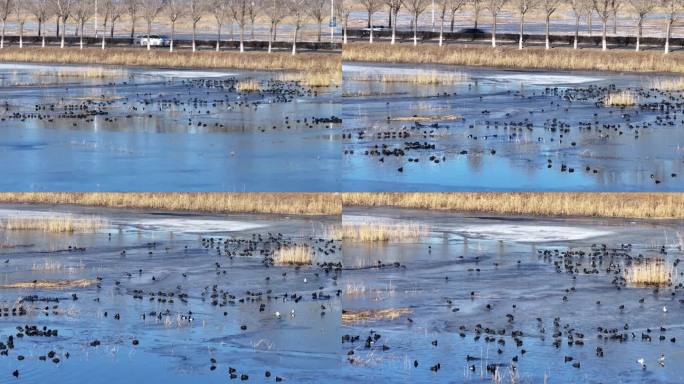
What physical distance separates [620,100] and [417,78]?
471 inches

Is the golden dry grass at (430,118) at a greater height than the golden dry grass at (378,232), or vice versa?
the golden dry grass at (430,118)

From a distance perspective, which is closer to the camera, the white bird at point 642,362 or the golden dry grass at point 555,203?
the white bird at point 642,362

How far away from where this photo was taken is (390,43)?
6894cm

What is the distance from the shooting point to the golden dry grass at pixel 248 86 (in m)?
52.1

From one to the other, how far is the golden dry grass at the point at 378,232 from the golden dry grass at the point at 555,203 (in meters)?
1.59

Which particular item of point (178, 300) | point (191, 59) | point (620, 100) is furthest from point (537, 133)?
point (191, 59)

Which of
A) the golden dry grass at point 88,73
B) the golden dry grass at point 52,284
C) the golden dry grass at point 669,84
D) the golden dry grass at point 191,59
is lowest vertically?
the golden dry grass at point 52,284

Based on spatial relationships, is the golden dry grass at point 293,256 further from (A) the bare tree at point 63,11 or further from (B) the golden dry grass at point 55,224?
(A) the bare tree at point 63,11

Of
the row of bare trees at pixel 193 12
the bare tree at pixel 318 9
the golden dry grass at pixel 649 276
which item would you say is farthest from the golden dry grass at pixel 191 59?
the golden dry grass at pixel 649 276

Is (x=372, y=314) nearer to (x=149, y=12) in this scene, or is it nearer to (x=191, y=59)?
(x=191, y=59)

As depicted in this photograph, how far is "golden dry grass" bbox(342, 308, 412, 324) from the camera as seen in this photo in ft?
73.0

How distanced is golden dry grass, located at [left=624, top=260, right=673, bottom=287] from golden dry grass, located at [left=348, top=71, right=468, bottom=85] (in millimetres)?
26756

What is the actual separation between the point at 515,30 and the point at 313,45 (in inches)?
742

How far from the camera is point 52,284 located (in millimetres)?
26938
